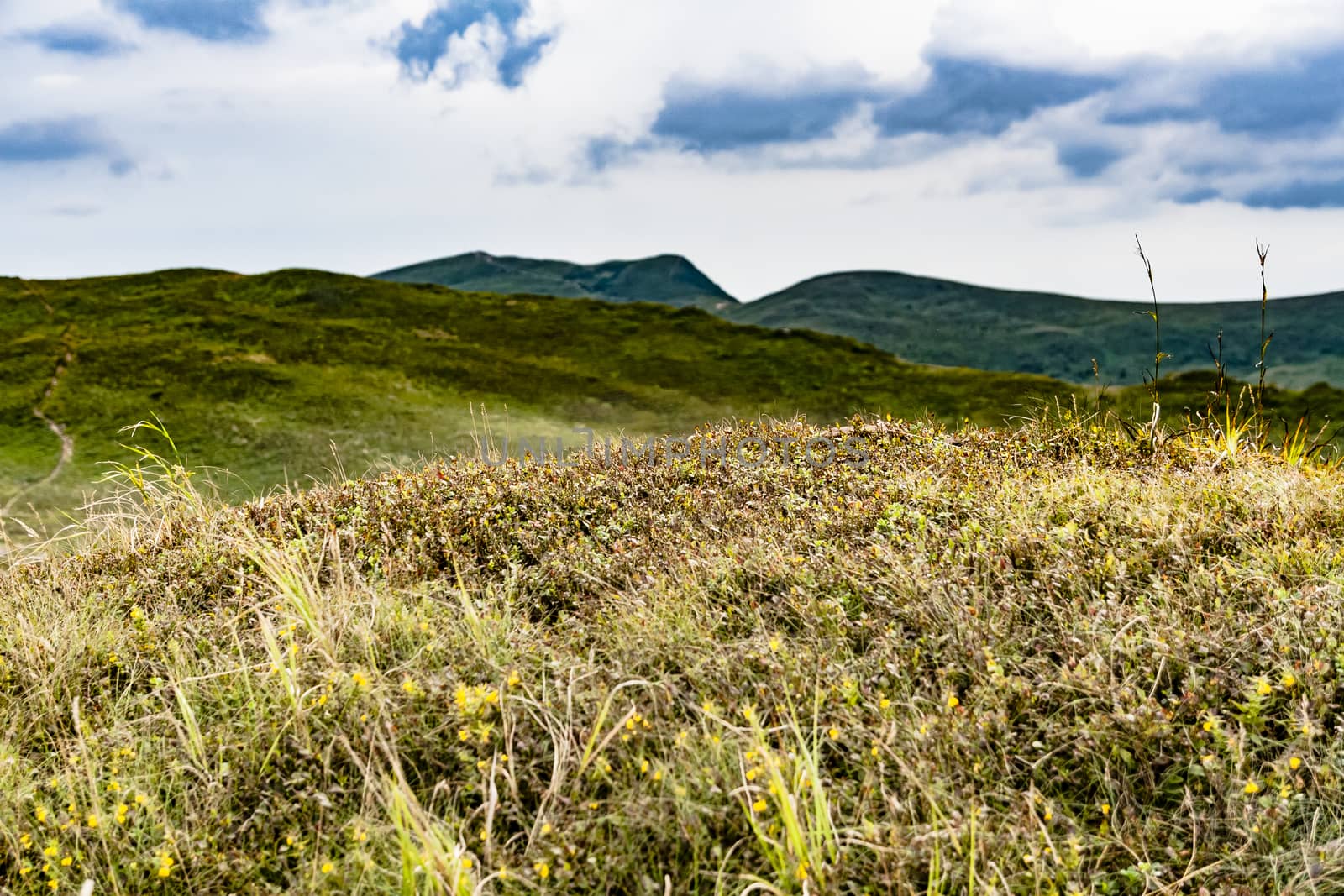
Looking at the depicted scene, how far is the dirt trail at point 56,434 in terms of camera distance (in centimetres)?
2008

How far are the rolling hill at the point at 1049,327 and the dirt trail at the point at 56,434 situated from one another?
234 ft

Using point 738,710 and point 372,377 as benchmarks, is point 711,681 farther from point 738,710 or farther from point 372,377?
point 372,377

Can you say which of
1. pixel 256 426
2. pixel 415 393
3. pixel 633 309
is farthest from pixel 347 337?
pixel 633 309

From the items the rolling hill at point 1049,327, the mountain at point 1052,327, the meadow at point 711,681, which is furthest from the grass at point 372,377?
the mountain at point 1052,327

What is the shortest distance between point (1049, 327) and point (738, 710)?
470 feet

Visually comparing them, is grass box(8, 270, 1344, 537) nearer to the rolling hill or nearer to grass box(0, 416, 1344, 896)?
grass box(0, 416, 1344, 896)

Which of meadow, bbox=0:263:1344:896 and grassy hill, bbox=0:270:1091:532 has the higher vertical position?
grassy hill, bbox=0:270:1091:532

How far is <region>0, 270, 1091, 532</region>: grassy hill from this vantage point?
2444 centimetres

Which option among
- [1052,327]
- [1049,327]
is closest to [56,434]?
[1052,327]

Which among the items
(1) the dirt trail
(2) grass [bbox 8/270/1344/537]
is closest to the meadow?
(2) grass [bbox 8/270/1344/537]

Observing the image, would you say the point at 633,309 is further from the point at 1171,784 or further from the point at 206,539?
the point at 1171,784

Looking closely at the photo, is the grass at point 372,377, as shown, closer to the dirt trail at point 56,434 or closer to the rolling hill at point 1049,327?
the dirt trail at point 56,434

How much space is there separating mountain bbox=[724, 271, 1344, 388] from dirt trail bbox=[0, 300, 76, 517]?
92709 mm

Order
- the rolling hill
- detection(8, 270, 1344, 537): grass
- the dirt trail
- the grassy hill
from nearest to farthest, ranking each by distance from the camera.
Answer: the dirt trail, detection(8, 270, 1344, 537): grass, the grassy hill, the rolling hill
